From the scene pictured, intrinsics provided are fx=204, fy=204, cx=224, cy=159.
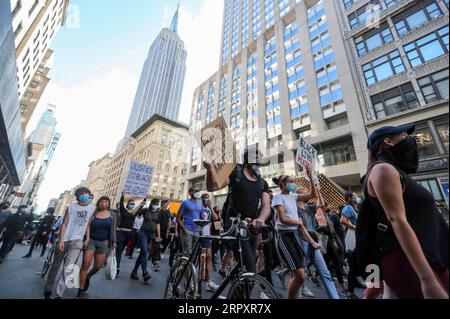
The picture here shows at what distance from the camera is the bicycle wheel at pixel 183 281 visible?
105 inches

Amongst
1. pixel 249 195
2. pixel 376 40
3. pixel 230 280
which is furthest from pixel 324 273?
pixel 376 40

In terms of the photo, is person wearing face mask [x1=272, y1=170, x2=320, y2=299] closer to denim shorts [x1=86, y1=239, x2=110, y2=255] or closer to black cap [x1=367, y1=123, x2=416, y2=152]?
black cap [x1=367, y1=123, x2=416, y2=152]

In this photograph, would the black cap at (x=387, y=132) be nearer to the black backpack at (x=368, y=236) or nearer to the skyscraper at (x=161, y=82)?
the black backpack at (x=368, y=236)

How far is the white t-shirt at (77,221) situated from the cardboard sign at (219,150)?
2531 mm

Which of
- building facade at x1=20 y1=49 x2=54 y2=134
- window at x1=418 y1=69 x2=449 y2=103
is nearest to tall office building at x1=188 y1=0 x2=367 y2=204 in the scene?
window at x1=418 y1=69 x2=449 y2=103

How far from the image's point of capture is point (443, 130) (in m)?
1.14

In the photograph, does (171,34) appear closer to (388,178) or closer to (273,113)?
(273,113)

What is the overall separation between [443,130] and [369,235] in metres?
0.76

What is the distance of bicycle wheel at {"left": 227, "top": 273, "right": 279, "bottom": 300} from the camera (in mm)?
1836

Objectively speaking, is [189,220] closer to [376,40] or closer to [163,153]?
[376,40]

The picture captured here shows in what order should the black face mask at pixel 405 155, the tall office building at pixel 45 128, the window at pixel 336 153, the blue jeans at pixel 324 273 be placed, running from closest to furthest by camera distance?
the black face mask at pixel 405 155
the blue jeans at pixel 324 273
the window at pixel 336 153
the tall office building at pixel 45 128

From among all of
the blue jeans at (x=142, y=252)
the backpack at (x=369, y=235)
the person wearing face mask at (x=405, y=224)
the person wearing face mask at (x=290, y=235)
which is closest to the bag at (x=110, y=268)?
the blue jeans at (x=142, y=252)

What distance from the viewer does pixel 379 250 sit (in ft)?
4.30

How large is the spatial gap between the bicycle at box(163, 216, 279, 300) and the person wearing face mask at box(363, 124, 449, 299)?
0.96 m
